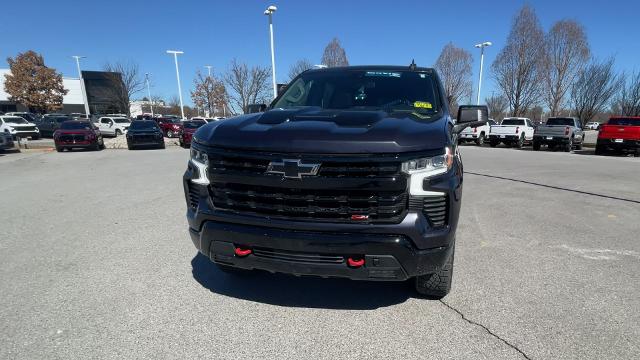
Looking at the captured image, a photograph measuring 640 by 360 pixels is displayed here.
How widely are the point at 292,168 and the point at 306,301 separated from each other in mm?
1284

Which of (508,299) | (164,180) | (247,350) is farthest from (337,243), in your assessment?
(164,180)

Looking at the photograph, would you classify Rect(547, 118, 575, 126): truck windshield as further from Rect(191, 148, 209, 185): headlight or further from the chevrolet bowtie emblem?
Rect(191, 148, 209, 185): headlight

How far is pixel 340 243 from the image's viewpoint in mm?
2414

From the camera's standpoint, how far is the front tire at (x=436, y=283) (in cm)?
302

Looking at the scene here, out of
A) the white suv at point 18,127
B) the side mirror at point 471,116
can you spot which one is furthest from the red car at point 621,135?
the white suv at point 18,127

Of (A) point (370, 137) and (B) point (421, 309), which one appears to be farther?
(B) point (421, 309)

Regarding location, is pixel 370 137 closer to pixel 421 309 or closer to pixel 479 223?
pixel 421 309

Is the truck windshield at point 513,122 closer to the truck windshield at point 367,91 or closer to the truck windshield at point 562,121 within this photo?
the truck windshield at point 562,121

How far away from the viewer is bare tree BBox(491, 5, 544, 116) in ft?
104

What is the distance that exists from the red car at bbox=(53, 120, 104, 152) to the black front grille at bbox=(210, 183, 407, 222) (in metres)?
20.1

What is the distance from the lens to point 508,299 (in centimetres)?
317

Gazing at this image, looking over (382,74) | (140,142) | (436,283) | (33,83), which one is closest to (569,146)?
(382,74)

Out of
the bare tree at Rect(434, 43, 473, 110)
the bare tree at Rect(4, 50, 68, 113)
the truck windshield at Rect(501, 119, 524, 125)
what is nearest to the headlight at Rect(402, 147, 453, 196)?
the truck windshield at Rect(501, 119, 524, 125)

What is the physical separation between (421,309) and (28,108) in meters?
66.8
